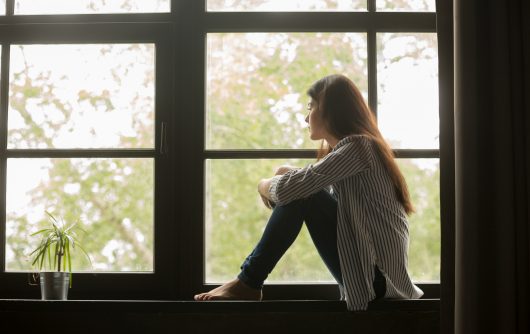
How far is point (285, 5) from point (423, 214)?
92 centimetres

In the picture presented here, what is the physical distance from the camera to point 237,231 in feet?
8.93

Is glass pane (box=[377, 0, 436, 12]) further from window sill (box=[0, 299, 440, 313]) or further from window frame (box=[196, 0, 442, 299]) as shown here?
window sill (box=[0, 299, 440, 313])

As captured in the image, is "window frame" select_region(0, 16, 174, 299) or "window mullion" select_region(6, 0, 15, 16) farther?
"window mullion" select_region(6, 0, 15, 16)

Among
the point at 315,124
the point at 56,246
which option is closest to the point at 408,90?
the point at 315,124

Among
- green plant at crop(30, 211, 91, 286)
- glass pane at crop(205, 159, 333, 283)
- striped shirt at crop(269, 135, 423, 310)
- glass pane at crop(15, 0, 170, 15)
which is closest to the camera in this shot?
striped shirt at crop(269, 135, 423, 310)

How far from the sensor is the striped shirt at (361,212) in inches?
91.0

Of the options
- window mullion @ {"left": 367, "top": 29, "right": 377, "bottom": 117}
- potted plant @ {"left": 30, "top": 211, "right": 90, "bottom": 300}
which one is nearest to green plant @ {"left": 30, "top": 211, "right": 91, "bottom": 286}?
potted plant @ {"left": 30, "top": 211, "right": 90, "bottom": 300}

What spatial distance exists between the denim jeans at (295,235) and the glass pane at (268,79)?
0.40 m

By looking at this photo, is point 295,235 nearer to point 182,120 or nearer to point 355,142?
point 355,142

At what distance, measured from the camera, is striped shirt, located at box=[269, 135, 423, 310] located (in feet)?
7.59

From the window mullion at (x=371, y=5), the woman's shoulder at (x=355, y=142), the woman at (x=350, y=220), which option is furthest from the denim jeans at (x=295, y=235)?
the window mullion at (x=371, y=5)

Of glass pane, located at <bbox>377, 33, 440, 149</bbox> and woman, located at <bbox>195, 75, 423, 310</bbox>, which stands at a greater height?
glass pane, located at <bbox>377, 33, 440, 149</bbox>

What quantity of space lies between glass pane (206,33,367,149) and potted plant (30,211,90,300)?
0.59 meters

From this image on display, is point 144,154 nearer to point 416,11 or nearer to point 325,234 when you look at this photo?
point 325,234
